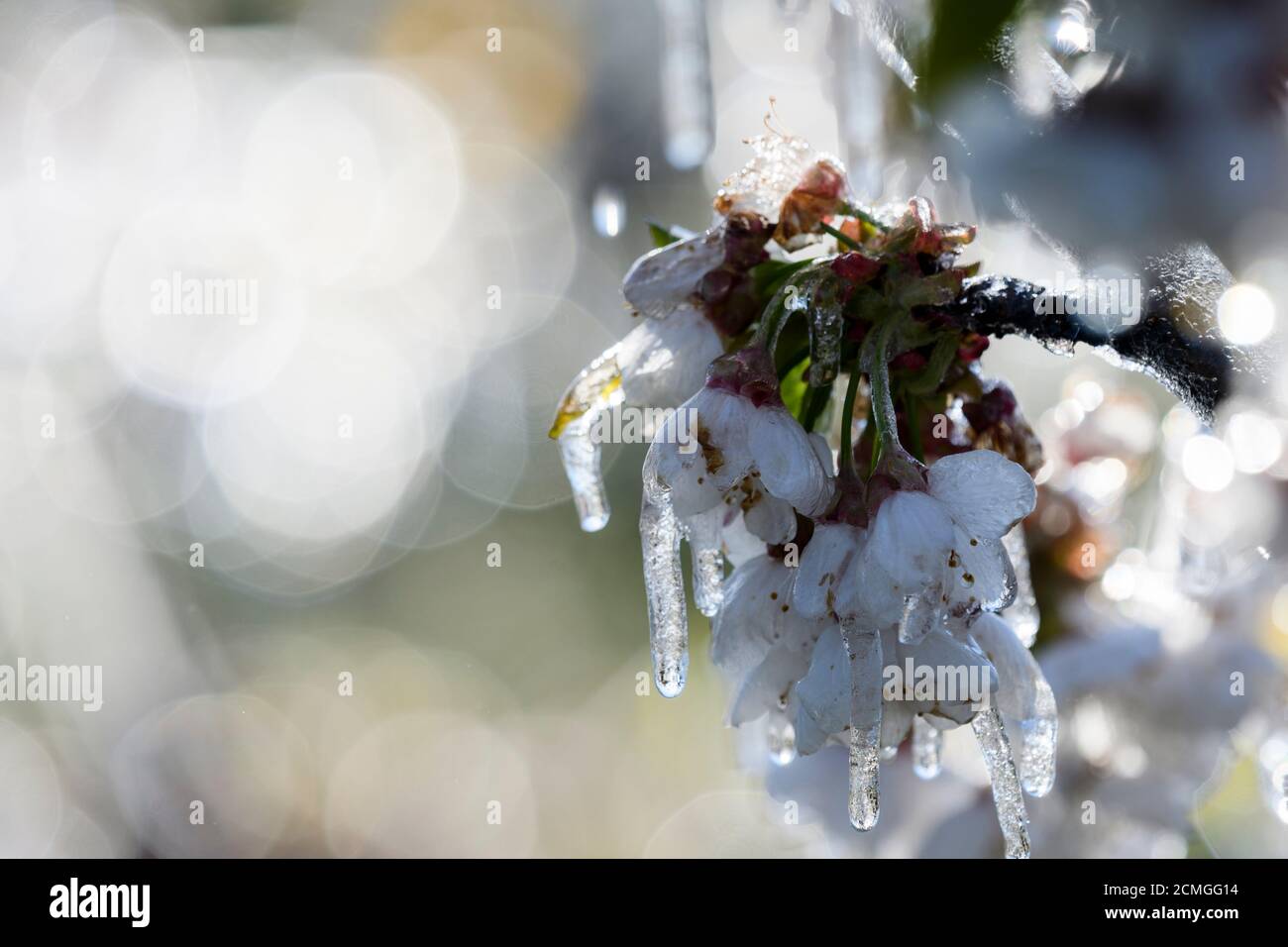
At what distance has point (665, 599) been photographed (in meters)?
0.82

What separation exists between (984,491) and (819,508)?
0.11 meters

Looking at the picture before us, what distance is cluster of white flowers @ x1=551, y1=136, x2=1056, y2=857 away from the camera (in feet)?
2.38

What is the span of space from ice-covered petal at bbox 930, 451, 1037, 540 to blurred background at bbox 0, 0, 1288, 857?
0.57 ft

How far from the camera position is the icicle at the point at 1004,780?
79 cm

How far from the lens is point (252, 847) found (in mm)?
5594

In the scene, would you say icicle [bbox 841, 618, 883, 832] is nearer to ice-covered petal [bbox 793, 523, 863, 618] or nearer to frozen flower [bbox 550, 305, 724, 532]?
ice-covered petal [bbox 793, 523, 863, 618]

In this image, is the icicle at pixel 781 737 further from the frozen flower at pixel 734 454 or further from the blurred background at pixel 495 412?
the blurred background at pixel 495 412

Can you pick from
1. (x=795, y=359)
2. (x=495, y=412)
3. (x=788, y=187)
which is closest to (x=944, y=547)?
(x=795, y=359)

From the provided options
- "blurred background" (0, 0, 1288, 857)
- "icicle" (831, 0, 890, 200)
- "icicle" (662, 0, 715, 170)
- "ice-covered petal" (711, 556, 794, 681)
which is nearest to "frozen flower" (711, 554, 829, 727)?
"ice-covered petal" (711, 556, 794, 681)

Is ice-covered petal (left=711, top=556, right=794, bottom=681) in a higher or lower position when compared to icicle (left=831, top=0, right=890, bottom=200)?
lower

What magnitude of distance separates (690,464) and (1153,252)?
0.35 metres

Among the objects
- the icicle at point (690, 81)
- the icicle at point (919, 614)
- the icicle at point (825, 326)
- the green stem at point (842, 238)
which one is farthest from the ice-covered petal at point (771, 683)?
the icicle at point (690, 81)

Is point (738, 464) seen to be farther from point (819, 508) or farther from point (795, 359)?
point (795, 359)

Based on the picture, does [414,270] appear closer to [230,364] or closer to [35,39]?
[230,364]
